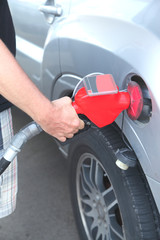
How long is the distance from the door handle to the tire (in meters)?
0.73

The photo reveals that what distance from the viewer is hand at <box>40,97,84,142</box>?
3.94 ft

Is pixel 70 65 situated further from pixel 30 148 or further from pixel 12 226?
pixel 30 148

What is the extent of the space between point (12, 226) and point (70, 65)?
1.26 m

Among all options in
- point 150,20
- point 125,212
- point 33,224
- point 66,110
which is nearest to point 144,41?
point 150,20

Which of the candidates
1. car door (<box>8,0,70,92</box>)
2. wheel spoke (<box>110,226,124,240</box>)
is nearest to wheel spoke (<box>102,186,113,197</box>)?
wheel spoke (<box>110,226,124,240</box>)

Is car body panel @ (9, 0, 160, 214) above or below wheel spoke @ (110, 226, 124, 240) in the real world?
above

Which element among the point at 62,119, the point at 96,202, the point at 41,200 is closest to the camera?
the point at 62,119

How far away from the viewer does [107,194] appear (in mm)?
1855

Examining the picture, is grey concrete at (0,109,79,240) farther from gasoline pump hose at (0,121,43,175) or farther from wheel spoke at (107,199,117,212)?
gasoline pump hose at (0,121,43,175)

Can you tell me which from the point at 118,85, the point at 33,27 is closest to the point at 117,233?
the point at 118,85

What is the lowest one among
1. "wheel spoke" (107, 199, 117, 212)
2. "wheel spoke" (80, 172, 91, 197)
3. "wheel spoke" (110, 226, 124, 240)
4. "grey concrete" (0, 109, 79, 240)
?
"grey concrete" (0, 109, 79, 240)

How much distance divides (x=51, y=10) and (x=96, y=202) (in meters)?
1.12

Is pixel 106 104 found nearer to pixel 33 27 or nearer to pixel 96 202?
pixel 96 202

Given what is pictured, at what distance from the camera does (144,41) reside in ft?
4.42
